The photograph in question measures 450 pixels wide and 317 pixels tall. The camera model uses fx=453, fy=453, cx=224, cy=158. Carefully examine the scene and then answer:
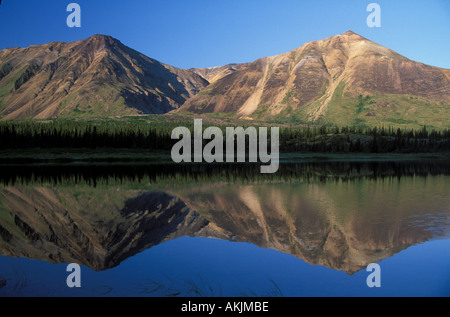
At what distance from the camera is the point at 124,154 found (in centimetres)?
14438

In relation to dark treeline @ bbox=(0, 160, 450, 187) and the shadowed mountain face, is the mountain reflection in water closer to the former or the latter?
the shadowed mountain face

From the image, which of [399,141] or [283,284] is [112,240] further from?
[399,141]

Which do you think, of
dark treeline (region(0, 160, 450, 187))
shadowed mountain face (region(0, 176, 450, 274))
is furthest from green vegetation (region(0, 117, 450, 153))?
shadowed mountain face (region(0, 176, 450, 274))

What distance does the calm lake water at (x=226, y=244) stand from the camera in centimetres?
1568

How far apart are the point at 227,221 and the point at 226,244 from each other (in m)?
6.57

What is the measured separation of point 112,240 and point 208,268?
699 centimetres

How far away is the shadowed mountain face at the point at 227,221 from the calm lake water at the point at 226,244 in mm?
66

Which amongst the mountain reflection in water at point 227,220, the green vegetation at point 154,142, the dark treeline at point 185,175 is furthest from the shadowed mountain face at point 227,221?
the green vegetation at point 154,142

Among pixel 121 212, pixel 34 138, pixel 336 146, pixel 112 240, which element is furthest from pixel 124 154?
pixel 112 240

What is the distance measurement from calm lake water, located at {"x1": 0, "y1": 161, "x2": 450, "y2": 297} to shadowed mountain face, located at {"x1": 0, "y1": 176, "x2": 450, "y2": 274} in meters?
0.07

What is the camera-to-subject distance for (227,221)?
95.7 ft

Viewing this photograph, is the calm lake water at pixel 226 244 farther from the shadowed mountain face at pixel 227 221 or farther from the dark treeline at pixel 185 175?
the dark treeline at pixel 185 175

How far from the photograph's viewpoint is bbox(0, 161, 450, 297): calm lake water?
15.7 meters
